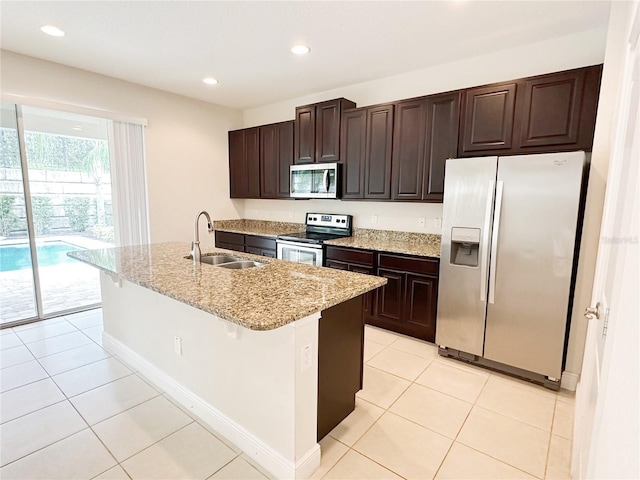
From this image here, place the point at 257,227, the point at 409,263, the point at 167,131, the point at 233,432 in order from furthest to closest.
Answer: the point at 257,227 < the point at 167,131 < the point at 409,263 < the point at 233,432

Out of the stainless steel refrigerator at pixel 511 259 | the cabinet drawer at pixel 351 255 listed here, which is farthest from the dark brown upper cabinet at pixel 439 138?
the cabinet drawer at pixel 351 255

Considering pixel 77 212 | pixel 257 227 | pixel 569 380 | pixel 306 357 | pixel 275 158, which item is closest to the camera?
pixel 306 357

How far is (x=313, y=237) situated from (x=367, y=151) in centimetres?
121

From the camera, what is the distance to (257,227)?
205 inches

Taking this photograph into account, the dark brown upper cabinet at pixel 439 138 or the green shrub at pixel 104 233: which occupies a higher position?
the dark brown upper cabinet at pixel 439 138

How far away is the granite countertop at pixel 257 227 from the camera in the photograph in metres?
4.73

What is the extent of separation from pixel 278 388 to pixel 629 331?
4.39ft

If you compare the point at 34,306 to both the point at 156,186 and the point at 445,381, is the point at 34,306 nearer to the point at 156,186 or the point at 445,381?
the point at 156,186

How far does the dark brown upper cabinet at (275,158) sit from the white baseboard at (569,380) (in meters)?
3.38

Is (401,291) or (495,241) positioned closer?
(495,241)

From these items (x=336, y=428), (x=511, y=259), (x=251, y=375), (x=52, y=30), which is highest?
(x=52, y=30)

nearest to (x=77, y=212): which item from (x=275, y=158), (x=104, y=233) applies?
(x=104, y=233)

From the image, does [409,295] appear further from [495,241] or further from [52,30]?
[52,30]

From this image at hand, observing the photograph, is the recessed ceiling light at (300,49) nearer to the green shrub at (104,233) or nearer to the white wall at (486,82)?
the white wall at (486,82)
